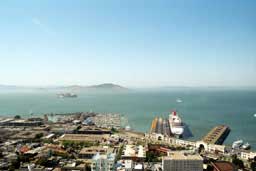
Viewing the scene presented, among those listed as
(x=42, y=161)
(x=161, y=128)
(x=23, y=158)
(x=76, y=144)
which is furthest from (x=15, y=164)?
(x=161, y=128)

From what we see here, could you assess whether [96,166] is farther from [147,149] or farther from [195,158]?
[147,149]

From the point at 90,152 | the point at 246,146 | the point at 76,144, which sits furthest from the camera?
the point at 246,146

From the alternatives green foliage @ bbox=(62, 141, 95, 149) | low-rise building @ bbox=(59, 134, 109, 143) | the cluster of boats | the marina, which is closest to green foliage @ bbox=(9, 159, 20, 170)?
green foliage @ bbox=(62, 141, 95, 149)

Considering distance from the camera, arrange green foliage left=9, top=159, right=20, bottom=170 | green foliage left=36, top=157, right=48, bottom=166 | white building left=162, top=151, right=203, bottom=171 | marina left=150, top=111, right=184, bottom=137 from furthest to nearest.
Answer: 1. marina left=150, top=111, right=184, bottom=137
2. green foliage left=36, top=157, right=48, bottom=166
3. green foliage left=9, top=159, right=20, bottom=170
4. white building left=162, top=151, right=203, bottom=171

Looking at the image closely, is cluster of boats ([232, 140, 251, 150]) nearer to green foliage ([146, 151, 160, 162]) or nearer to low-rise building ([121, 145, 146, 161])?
green foliage ([146, 151, 160, 162])

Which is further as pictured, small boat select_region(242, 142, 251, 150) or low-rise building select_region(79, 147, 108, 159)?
small boat select_region(242, 142, 251, 150)

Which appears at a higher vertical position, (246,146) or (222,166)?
(222,166)

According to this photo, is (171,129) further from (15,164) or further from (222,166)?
(15,164)

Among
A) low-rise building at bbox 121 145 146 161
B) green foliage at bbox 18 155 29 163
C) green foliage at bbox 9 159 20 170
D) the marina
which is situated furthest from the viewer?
the marina

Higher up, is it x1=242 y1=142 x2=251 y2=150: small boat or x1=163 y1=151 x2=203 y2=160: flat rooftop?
x1=163 y1=151 x2=203 y2=160: flat rooftop

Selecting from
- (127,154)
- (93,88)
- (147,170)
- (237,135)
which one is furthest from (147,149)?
(93,88)

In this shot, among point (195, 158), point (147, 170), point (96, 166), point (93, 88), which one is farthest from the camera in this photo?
point (93, 88)
